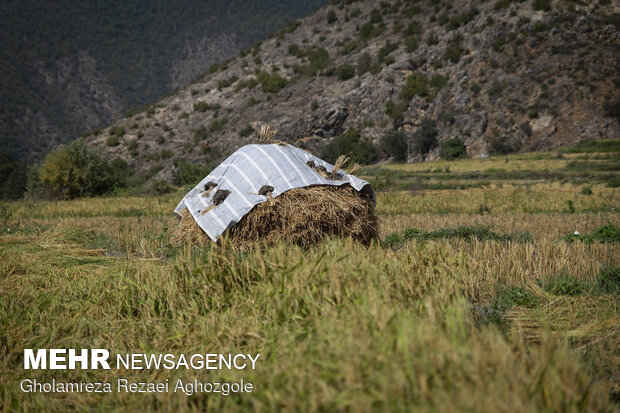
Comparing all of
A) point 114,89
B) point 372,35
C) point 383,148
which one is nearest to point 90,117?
point 114,89

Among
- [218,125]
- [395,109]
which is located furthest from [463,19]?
[218,125]

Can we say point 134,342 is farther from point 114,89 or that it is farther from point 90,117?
point 114,89

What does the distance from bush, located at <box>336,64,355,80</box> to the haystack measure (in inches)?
2021

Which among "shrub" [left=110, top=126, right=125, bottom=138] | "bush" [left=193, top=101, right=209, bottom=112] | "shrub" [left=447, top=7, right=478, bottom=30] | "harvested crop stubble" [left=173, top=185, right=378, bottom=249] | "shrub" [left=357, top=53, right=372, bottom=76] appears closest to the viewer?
"harvested crop stubble" [left=173, top=185, right=378, bottom=249]

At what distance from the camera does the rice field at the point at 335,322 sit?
2.21 m

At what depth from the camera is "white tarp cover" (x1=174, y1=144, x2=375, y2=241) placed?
6074 mm

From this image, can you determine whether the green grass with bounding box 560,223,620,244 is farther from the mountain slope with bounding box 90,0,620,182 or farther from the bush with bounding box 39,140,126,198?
the mountain slope with bounding box 90,0,620,182

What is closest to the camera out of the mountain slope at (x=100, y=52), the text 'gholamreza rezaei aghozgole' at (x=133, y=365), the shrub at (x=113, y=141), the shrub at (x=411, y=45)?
the text 'gholamreza rezaei aghozgole' at (x=133, y=365)

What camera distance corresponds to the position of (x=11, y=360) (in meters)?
3.74

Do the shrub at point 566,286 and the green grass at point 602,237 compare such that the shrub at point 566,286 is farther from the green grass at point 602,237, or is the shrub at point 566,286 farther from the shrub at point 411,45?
the shrub at point 411,45

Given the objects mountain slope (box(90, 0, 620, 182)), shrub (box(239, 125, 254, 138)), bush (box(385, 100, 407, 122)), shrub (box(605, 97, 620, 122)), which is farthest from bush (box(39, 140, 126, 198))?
shrub (box(605, 97, 620, 122))

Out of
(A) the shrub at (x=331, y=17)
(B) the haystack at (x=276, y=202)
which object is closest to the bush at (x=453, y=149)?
(A) the shrub at (x=331, y=17)

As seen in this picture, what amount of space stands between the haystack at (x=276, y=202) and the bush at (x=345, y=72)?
168 feet

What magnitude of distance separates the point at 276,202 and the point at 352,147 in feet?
141
